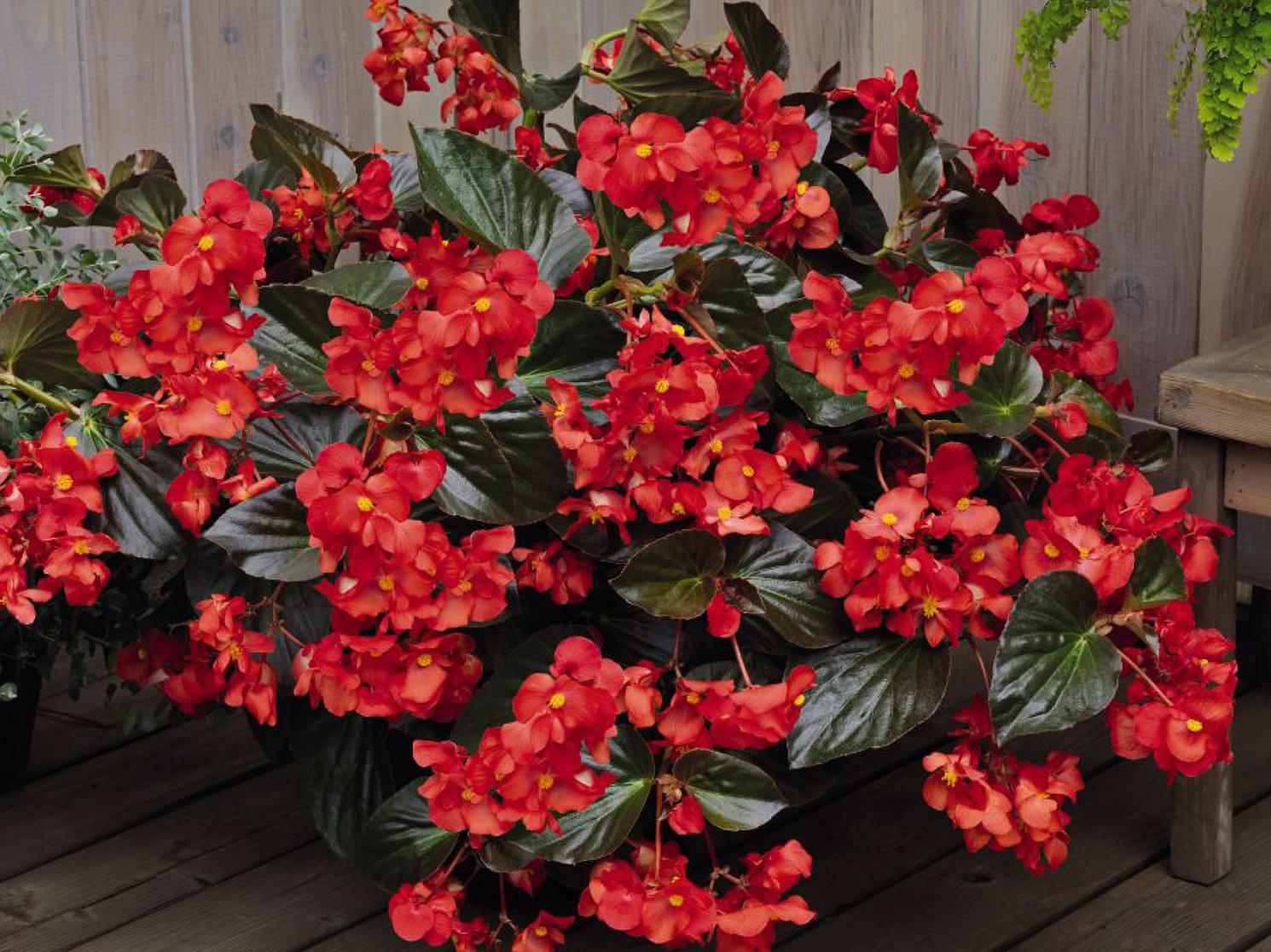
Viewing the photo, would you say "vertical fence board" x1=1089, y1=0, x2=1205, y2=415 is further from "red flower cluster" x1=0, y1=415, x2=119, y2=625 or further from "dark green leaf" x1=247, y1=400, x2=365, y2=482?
"red flower cluster" x1=0, y1=415, x2=119, y2=625

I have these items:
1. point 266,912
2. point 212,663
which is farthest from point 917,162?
point 266,912

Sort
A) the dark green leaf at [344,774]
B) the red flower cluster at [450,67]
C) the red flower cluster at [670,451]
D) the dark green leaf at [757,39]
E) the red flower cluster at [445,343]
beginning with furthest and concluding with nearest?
1. the red flower cluster at [450,67]
2. the dark green leaf at [757,39]
3. the dark green leaf at [344,774]
4. the red flower cluster at [670,451]
5. the red flower cluster at [445,343]

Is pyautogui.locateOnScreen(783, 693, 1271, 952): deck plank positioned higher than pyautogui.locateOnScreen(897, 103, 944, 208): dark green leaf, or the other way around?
pyautogui.locateOnScreen(897, 103, 944, 208): dark green leaf

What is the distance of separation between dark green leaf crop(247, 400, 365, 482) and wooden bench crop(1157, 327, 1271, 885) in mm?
741

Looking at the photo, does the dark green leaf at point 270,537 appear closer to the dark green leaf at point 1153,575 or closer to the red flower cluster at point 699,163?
the red flower cluster at point 699,163

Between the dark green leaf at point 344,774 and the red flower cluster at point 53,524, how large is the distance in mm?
246

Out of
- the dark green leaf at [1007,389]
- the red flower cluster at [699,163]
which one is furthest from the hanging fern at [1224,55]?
the red flower cluster at [699,163]

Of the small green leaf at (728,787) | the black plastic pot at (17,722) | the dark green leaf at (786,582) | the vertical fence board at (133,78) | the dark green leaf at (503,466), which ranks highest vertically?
the vertical fence board at (133,78)

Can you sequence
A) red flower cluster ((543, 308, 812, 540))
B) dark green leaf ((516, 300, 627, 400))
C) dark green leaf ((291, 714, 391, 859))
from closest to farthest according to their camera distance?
red flower cluster ((543, 308, 812, 540)) < dark green leaf ((516, 300, 627, 400)) < dark green leaf ((291, 714, 391, 859))

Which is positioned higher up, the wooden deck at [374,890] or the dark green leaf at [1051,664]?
the dark green leaf at [1051,664]

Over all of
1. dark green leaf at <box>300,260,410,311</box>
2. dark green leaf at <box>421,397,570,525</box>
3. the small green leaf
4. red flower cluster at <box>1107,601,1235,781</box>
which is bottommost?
the small green leaf

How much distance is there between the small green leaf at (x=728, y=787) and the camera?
1237 millimetres

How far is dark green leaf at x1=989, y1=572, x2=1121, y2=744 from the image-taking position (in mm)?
1244

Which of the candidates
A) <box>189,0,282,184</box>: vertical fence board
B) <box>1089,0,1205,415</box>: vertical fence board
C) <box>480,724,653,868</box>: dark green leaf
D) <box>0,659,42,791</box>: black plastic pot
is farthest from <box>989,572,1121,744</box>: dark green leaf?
<box>189,0,282,184</box>: vertical fence board
